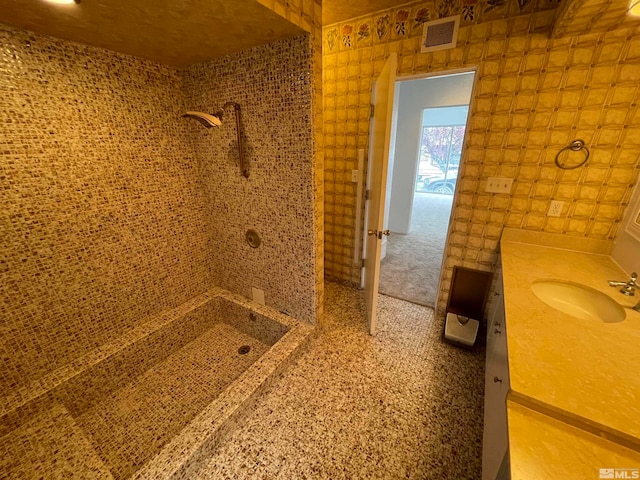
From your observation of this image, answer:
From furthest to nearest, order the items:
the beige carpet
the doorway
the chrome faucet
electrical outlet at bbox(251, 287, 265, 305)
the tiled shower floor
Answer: the doorway
the beige carpet
electrical outlet at bbox(251, 287, 265, 305)
the tiled shower floor
the chrome faucet

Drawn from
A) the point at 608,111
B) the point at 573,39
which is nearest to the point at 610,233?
the point at 608,111

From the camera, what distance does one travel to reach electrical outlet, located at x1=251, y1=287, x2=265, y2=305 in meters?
2.11

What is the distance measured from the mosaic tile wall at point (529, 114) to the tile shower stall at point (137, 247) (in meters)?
0.99

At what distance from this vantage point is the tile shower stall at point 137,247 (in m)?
1.23

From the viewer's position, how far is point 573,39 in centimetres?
138

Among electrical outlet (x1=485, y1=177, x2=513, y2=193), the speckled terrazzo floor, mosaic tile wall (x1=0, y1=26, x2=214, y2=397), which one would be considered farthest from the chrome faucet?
mosaic tile wall (x1=0, y1=26, x2=214, y2=397)

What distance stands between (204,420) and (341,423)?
0.73 m

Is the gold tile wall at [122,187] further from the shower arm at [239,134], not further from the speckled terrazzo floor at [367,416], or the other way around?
the speckled terrazzo floor at [367,416]

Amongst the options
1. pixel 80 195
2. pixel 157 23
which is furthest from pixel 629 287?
pixel 80 195

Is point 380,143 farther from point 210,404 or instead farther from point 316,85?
point 210,404

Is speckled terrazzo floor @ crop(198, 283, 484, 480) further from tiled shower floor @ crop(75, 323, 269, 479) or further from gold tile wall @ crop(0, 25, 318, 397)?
gold tile wall @ crop(0, 25, 318, 397)

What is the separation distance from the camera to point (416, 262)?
337 cm

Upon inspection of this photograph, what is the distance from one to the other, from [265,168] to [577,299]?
1986 mm

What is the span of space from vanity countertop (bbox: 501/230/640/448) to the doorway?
1.21 meters
